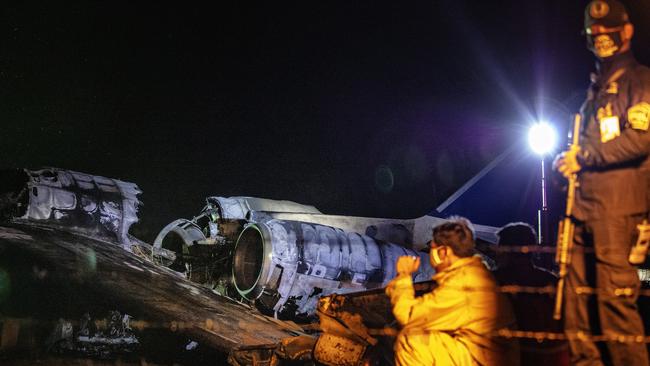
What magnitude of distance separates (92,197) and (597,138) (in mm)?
10209

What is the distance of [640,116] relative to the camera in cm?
283

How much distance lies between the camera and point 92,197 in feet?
34.0

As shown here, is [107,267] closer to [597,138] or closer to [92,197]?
[92,197]

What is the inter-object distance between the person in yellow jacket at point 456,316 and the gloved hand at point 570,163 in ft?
2.82

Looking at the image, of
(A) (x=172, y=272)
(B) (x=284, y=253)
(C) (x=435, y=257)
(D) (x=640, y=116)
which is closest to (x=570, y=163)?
(D) (x=640, y=116)

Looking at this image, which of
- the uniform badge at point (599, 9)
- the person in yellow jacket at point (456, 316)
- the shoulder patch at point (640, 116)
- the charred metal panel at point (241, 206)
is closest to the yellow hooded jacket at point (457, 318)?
the person in yellow jacket at point (456, 316)

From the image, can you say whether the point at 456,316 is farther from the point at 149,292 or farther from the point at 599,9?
the point at 149,292

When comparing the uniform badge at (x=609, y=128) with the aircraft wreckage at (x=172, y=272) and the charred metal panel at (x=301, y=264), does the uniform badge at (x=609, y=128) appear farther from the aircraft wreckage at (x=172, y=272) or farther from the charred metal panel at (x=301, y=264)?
the charred metal panel at (x=301, y=264)

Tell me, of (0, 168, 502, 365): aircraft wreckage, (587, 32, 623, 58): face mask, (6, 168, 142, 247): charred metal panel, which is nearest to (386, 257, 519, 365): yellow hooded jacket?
(0, 168, 502, 365): aircraft wreckage

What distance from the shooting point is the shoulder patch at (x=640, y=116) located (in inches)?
111

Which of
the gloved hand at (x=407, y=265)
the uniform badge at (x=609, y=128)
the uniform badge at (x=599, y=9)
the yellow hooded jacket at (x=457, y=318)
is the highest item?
the uniform badge at (x=599, y=9)

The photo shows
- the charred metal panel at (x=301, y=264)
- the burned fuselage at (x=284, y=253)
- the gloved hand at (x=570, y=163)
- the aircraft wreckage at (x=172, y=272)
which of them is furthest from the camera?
the burned fuselage at (x=284, y=253)

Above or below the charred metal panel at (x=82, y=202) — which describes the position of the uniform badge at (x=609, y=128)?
above

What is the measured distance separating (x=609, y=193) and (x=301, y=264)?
7.35m
